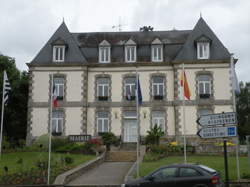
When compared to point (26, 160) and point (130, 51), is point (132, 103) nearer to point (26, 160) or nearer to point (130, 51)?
point (130, 51)

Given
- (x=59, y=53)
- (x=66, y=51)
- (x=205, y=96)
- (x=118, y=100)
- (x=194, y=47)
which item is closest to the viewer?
(x=205, y=96)

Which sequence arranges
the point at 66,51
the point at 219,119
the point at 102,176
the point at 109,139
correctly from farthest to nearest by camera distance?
the point at 66,51
the point at 109,139
the point at 102,176
the point at 219,119

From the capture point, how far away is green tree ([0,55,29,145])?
99.7 feet

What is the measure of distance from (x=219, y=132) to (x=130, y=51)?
18.5 m

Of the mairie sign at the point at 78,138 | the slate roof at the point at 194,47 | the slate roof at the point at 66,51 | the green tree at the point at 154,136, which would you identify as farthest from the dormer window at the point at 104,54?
the green tree at the point at 154,136

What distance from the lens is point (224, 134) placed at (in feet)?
32.5

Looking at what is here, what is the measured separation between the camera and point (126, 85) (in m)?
26.9

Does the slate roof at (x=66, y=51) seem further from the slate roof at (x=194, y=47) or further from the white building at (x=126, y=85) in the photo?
the slate roof at (x=194, y=47)

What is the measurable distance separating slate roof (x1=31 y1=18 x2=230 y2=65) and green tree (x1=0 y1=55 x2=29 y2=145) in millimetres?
4807

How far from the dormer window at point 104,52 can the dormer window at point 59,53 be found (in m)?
3.30

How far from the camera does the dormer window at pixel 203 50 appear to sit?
26.2m

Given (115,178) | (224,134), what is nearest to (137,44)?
(115,178)

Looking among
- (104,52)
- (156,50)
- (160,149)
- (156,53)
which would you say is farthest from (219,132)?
(104,52)

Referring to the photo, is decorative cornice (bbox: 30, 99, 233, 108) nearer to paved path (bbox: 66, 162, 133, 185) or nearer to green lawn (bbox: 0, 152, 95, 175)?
green lawn (bbox: 0, 152, 95, 175)
